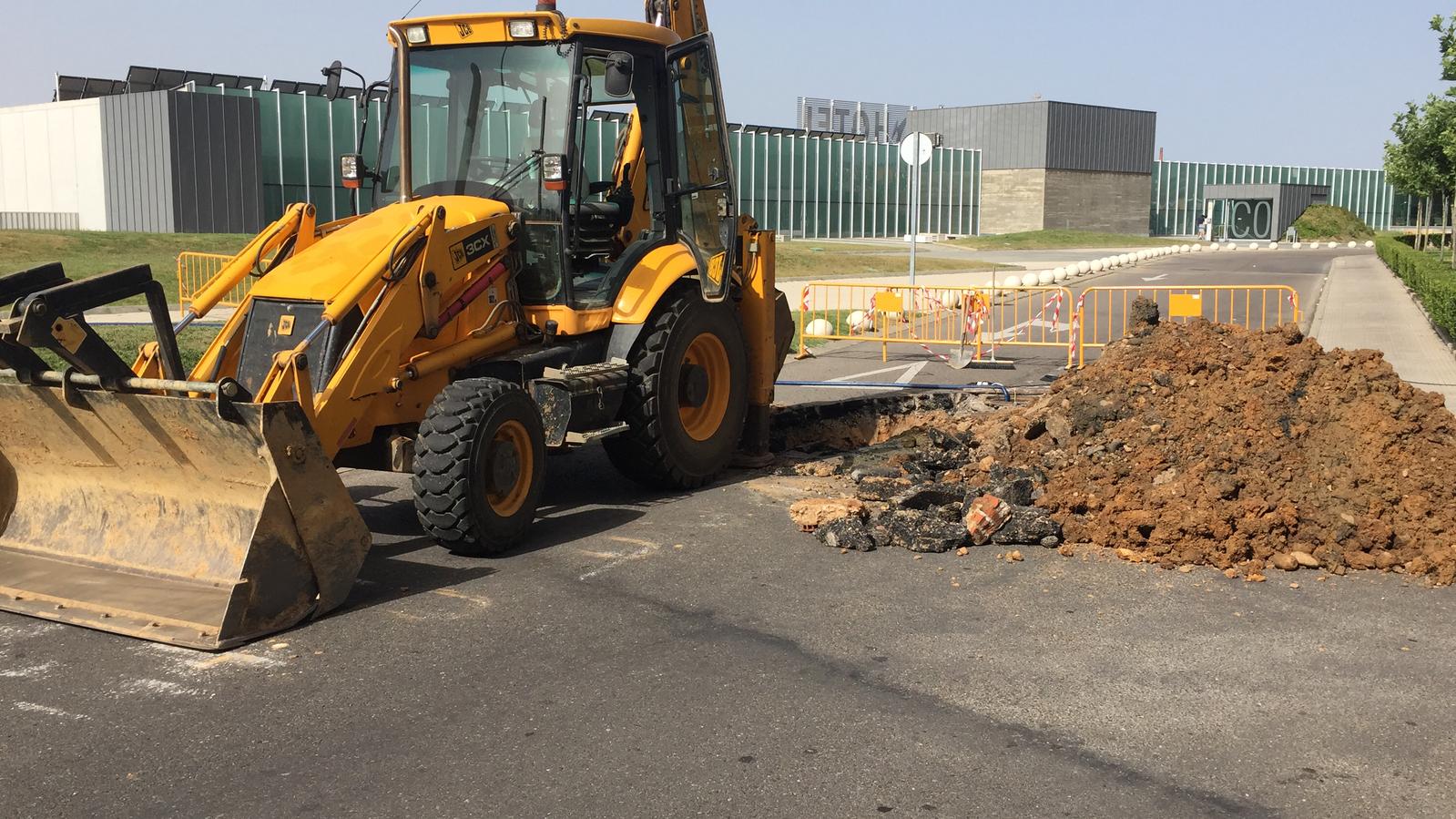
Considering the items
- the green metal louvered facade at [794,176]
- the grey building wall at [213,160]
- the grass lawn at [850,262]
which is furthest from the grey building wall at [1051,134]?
the grey building wall at [213,160]

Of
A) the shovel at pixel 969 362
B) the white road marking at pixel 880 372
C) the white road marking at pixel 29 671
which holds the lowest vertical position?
the white road marking at pixel 29 671

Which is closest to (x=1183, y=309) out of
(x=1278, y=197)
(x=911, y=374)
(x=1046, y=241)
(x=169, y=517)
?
(x=911, y=374)

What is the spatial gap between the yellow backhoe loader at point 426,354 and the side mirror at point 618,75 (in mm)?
17

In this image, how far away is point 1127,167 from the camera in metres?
81.9

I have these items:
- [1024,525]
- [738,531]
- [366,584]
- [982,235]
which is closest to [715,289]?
[738,531]

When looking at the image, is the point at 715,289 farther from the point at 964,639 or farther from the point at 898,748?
the point at 898,748

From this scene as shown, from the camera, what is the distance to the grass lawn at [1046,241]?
63.0 meters

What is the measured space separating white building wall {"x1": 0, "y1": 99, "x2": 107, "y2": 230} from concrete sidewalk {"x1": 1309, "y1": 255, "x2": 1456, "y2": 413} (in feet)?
113

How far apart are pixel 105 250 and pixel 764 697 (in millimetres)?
30586

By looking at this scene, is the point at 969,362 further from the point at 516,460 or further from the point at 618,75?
the point at 516,460

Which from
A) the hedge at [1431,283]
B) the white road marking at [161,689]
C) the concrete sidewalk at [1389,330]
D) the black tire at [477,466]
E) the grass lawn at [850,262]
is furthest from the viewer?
the grass lawn at [850,262]

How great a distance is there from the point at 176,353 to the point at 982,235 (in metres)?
69.7

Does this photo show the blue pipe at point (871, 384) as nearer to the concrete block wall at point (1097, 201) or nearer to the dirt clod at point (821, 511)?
the dirt clod at point (821, 511)

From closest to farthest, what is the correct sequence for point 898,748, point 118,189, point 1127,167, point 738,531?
point 898,748 < point 738,531 < point 118,189 < point 1127,167
